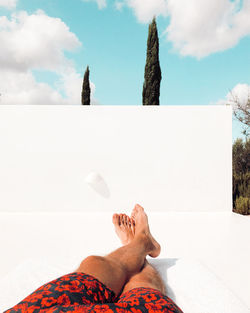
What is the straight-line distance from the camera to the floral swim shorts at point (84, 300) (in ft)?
2.70

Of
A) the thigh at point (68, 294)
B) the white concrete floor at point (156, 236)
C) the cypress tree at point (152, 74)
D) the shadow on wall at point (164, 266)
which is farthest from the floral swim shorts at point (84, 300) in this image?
the cypress tree at point (152, 74)

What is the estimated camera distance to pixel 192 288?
1434 millimetres

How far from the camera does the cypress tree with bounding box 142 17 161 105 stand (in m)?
8.37

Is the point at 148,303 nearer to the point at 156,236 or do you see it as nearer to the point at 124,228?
the point at 124,228

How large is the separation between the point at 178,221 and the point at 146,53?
652 centimetres

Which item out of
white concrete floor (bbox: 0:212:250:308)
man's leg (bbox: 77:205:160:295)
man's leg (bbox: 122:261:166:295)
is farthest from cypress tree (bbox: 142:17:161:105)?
man's leg (bbox: 122:261:166:295)

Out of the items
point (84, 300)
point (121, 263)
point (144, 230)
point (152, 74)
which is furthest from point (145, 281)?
point (152, 74)

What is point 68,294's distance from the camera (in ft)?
2.95

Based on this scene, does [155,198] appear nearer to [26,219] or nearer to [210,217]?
[210,217]

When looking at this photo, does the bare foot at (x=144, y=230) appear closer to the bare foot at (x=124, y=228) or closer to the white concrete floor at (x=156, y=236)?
the bare foot at (x=124, y=228)

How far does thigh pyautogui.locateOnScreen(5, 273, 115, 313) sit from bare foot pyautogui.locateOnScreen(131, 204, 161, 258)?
2.67 feet

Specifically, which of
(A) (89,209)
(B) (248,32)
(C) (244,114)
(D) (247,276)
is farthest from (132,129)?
(B) (248,32)

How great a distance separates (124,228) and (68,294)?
1.36 meters

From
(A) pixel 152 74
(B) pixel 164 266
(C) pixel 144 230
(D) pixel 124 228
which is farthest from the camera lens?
(A) pixel 152 74
